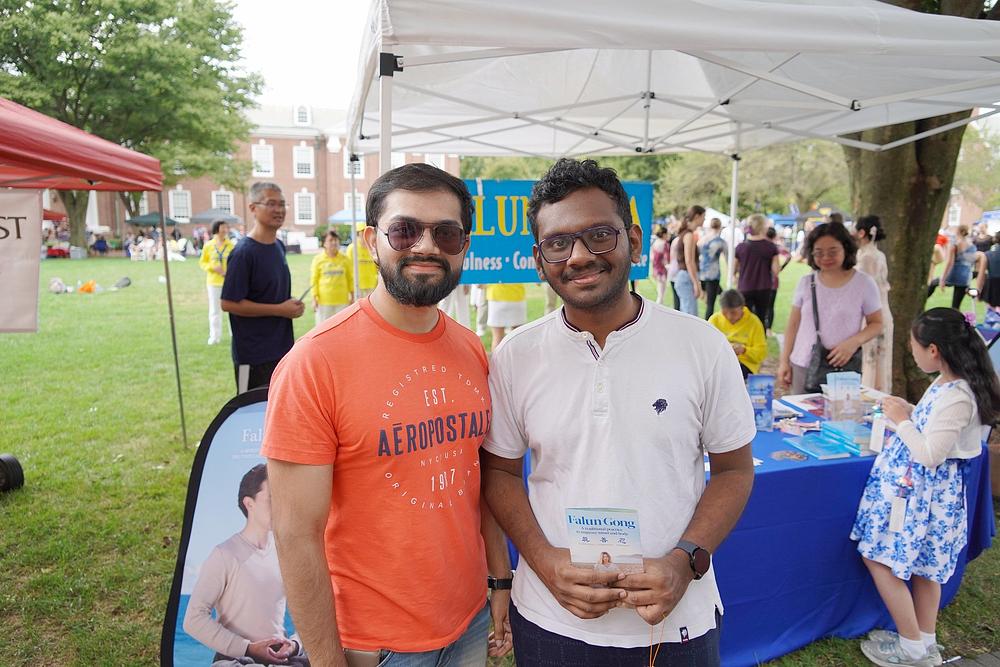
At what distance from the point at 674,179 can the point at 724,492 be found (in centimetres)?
3633

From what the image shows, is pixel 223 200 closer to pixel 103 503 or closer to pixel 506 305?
pixel 506 305

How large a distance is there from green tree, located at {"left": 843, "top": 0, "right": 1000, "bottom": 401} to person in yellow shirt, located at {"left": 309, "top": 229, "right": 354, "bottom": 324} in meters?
5.97

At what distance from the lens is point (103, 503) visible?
455 centimetres

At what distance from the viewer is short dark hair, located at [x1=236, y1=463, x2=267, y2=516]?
2.53 meters

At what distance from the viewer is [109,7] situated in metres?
25.0

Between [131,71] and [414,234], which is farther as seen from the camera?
[131,71]

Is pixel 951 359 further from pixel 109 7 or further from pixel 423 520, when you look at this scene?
pixel 109 7

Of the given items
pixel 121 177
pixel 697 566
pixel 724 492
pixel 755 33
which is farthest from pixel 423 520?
pixel 121 177

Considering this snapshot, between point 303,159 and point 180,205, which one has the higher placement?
point 303,159

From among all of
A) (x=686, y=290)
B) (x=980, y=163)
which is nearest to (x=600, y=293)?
(x=686, y=290)

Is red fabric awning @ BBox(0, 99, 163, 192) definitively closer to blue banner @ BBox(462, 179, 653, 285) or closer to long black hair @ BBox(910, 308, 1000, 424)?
blue banner @ BBox(462, 179, 653, 285)

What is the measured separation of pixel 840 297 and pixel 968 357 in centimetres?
166

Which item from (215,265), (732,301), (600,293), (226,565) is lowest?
(226,565)

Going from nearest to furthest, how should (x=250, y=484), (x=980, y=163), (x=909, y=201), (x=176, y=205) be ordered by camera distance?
1. (x=250, y=484)
2. (x=909, y=201)
3. (x=980, y=163)
4. (x=176, y=205)
